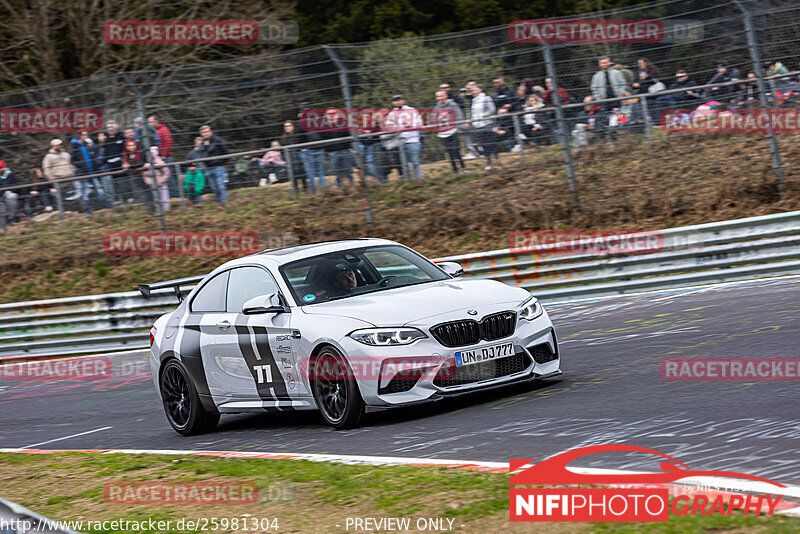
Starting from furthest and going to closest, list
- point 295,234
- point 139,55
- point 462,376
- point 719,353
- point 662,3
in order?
1. point 139,55
2. point 295,234
3. point 662,3
4. point 719,353
5. point 462,376

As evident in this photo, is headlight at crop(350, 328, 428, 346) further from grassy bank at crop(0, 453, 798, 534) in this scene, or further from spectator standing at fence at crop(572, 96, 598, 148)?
spectator standing at fence at crop(572, 96, 598, 148)

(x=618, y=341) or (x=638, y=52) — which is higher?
(x=638, y=52)

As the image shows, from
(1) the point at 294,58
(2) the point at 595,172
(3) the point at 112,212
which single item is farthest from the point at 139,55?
(2) the point at 595,172

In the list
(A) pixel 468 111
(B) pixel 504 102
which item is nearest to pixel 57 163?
(A) pixel 468 111

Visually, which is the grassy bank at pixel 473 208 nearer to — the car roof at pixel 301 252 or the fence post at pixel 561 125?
the fence post at pixel 561 125

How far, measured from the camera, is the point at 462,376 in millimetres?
8625

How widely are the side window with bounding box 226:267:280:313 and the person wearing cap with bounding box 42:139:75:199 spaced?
1088 centimetres

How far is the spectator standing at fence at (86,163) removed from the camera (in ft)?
65.2

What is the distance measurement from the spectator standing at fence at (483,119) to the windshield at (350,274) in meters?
7.46

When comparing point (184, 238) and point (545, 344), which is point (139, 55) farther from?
point (545, 344)

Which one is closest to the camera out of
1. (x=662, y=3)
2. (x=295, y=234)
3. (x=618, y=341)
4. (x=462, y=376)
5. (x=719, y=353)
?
(x=462, y=376)

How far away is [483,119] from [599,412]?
388 inches

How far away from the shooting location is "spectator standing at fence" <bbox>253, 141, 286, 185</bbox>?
18.7m

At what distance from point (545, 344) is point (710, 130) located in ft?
29.2
